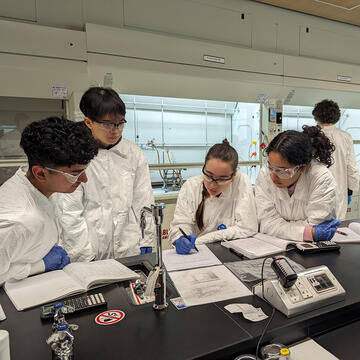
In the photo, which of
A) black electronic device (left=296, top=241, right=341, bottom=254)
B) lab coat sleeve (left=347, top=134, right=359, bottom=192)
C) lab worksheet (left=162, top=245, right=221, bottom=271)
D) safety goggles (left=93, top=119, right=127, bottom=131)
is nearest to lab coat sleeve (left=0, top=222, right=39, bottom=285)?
lab worksheet (left=162, top=245, right=221, bottom=271)

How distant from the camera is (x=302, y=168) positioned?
5.26ft

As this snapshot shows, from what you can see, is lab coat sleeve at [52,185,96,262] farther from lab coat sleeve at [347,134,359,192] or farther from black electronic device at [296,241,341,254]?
lab coat sleeve at [347,134,359,192]

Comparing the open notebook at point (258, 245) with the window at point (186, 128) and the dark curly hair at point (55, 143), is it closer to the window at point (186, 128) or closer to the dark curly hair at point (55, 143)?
the dark curly hair at point (55, 143)

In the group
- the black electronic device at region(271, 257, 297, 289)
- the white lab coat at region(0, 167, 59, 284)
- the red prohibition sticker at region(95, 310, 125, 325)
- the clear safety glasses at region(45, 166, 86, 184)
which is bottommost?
the red prohibition sticker at region(95, 310, 125, 325)

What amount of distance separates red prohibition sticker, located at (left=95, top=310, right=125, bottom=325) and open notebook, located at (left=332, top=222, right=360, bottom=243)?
1.26 m

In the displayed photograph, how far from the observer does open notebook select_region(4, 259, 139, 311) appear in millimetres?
919

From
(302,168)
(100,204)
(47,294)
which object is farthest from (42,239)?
(302,168)

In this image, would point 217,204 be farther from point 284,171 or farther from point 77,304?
point 77,304

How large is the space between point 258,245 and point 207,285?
0.50m

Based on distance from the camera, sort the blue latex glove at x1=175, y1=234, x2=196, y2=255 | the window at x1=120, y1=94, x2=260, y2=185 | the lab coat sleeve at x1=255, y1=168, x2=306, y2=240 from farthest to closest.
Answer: the window at x1=120, y1=94, x2=260, y2=185 < the lab coat sleeve at x1=255, y1=168, x2=306, y2=240 < the blue latex glove at x1=175, y1=234, x2=196, y2=255

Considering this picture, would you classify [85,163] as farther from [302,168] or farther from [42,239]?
[302,168]

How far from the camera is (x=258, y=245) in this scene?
1430 mm

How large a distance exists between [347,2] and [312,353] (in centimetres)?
394

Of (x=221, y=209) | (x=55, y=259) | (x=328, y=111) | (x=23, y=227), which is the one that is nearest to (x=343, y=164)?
(x=328, y=111)
